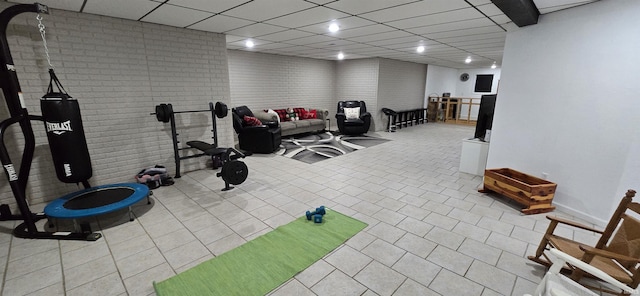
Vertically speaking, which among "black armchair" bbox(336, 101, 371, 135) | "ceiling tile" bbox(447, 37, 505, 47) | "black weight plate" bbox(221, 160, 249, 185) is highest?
"ceiling tile" bbox(447, 37, 505, 47)

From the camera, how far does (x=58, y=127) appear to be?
275cm

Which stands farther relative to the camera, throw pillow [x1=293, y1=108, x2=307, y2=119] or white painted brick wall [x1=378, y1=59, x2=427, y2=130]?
white painted brick wall [x1=378, y1=59, x2=427, y2=130]

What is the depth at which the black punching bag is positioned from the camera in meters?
2.72

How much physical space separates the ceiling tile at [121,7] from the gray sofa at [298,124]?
357 centimetres

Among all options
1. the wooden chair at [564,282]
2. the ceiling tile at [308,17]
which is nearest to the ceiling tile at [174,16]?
the ceiling tile at [308,17]

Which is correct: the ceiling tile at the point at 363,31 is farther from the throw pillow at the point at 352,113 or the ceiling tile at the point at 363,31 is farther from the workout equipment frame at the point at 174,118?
the throw pillow at the point at 352,113

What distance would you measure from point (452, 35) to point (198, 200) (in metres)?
4.95

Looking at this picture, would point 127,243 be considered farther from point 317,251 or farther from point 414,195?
point 414,195

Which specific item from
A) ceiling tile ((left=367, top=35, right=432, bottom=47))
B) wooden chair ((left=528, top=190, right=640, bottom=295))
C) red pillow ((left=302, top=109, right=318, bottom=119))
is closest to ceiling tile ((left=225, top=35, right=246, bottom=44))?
ceiling tile ((left=367, top=35, right=432, bottom=47))

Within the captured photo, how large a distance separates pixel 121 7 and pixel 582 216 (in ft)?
19.5

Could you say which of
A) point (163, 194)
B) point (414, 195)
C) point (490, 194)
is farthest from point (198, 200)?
point (490, 194)

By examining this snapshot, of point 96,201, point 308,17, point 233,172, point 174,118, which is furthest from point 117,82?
point 308,17

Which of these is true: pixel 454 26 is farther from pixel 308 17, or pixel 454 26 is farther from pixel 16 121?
pixel 16 121

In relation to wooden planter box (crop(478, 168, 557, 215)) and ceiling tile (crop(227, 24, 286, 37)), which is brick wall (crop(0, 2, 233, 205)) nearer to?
ceiling tile (crop(227, 24, 286, 37))
